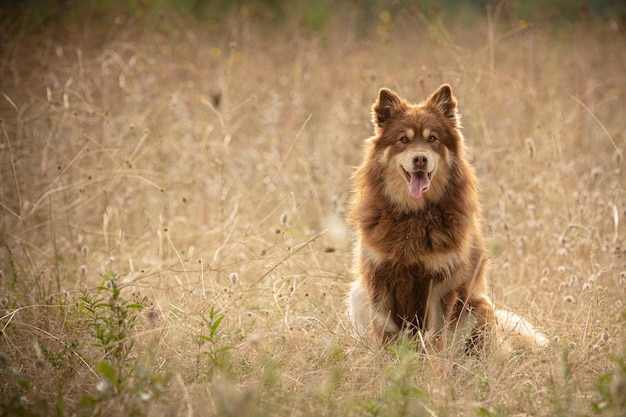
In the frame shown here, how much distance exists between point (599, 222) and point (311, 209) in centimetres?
257

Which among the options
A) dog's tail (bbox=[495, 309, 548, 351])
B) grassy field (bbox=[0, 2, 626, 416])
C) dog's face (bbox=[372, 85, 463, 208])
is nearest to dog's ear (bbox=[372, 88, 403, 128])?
dog's face (bbox=[372, 85, 463, 208])

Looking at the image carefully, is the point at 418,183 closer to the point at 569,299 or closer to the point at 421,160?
the point at 421,160

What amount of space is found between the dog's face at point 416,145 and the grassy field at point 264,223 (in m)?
0.83

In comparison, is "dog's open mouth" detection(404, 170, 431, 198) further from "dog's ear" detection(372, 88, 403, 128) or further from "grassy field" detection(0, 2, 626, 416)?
"grassy field" detection(0, 2, 626, 416)

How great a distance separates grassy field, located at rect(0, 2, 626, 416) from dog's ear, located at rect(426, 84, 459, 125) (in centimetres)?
103

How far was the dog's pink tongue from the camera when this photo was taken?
12.4 ft

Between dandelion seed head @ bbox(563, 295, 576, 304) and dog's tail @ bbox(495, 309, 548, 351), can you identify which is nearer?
dog's tail @ bbox(495, 309, 548, 351)

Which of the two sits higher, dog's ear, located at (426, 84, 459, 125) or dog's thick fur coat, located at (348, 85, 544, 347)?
dog's ear, located at (426, 84, 459, 125)

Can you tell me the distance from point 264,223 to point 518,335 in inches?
110

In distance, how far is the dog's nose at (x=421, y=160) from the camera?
3762 millimetres

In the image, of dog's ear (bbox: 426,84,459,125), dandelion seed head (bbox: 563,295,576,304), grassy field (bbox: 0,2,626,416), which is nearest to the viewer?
grassy field (bbox: 0,2,626,416)

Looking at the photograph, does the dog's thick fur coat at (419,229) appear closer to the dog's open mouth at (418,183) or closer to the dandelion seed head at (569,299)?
the dog's open mouth at (418,183)

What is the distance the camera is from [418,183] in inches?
149

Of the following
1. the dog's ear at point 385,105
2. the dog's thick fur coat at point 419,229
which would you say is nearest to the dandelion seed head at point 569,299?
the dog's thick fur coat at point 419,229
